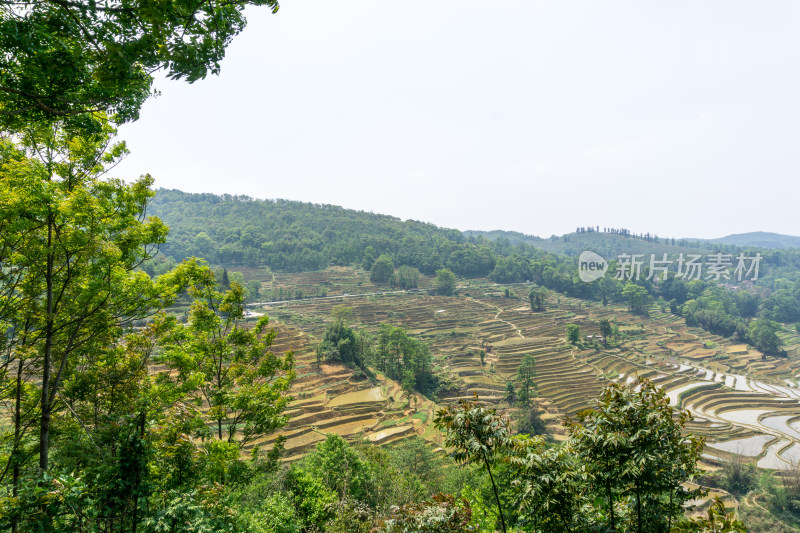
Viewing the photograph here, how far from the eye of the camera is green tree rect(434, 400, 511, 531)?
505 cm

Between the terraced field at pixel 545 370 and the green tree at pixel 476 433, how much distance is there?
20.2 metres

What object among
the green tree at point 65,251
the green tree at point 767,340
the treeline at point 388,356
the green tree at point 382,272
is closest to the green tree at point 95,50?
the green tree at point 65,251

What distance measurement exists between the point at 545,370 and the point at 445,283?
35.0 meters

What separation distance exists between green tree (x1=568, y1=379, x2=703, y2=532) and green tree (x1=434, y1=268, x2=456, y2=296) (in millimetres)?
71761

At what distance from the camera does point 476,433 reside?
200 inches

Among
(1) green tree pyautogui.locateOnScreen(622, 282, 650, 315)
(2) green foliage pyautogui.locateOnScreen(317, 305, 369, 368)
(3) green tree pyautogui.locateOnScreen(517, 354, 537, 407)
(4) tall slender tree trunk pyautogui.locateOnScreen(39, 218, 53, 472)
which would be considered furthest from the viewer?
(1) green tree pyautogui.locateOnScreen(622, 282, 650, 315)

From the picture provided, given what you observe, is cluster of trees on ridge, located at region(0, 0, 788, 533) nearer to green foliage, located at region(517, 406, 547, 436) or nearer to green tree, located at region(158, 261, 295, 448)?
green tree, located at region(158, 261, 295, 448)

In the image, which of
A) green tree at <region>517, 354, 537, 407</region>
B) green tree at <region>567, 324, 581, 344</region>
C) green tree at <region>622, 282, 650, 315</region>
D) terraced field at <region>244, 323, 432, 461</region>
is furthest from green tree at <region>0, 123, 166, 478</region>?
green tree at <region>622, 282, 650, 315</region>

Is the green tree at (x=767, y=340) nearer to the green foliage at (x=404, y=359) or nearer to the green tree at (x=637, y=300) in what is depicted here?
the green tree at (x=637, y=300)

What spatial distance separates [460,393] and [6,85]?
127ft

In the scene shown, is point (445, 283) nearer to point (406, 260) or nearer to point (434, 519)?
point (406, 260)

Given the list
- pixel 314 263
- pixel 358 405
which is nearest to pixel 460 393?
pixel 358 405

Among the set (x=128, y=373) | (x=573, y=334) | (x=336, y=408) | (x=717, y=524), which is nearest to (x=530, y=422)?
(x=336, y=408)

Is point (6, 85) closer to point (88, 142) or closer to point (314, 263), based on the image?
point (88, 142)
